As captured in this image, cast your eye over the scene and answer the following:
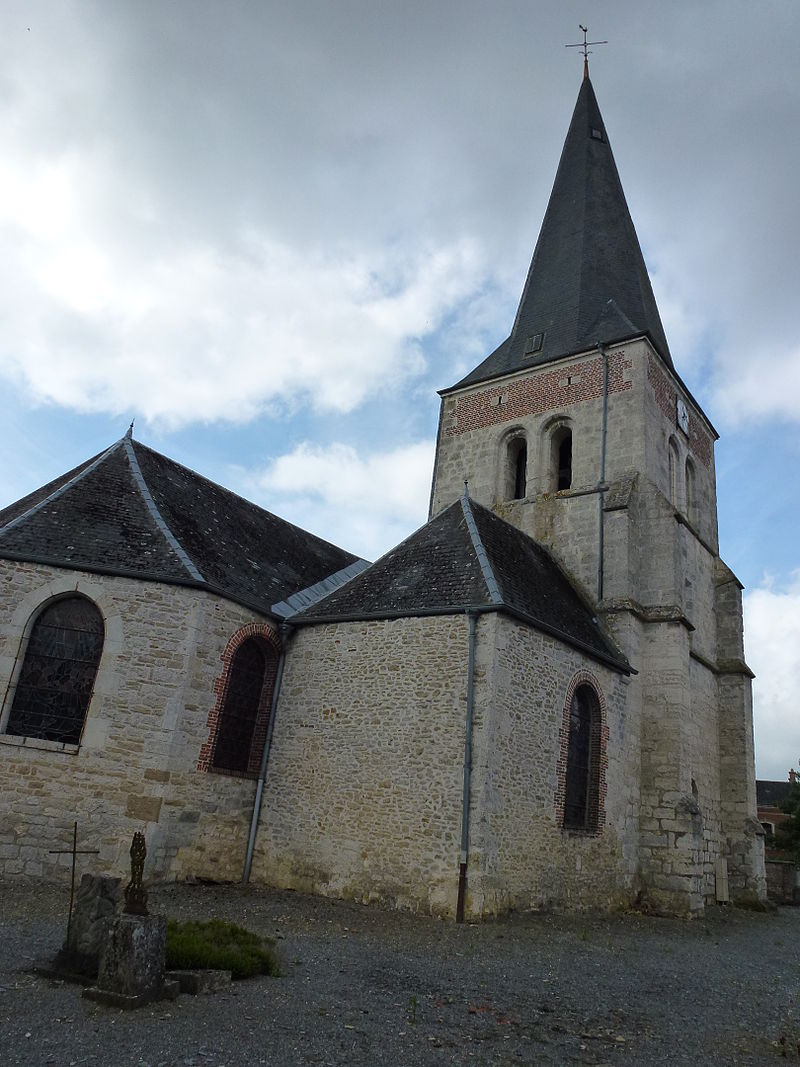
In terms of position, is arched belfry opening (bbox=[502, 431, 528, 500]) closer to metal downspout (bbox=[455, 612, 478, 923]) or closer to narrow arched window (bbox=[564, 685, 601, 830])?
narrow arched window (bbox=[564, 685, 601, 830])

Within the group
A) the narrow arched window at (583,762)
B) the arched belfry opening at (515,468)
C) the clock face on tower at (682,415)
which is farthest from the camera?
the clock face on tower at (682,415)

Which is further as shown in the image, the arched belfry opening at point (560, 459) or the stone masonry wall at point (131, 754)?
the arched belfry opening at point (560, 459)

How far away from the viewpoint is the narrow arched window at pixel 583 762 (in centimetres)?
1141

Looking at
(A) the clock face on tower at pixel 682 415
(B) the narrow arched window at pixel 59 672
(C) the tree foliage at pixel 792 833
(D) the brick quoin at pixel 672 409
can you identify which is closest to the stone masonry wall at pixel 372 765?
(B) the narrow arched window at pixel 59 672

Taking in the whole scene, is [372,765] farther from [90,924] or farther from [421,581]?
[90,924]

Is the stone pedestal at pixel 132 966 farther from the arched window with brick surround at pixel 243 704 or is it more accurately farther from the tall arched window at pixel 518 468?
the tall arched window at pixel 518 468

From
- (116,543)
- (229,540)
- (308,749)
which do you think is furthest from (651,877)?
(116,543)

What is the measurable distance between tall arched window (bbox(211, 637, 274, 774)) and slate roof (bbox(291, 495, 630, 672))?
0.90 meters

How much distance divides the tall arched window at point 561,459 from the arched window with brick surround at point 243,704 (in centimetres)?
752

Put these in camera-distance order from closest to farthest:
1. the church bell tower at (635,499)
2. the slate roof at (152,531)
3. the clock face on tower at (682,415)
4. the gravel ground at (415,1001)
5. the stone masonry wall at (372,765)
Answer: the gravel ground at (415,1001) → the stone masonry wall at (372,765) → the slate roof at (152,531) → the church bell tower at (635,499) → the clock face on tower at (682,415)

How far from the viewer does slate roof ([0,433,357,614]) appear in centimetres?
1059

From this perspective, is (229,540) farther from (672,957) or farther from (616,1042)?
(616,1042)

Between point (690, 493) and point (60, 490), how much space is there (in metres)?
13.6

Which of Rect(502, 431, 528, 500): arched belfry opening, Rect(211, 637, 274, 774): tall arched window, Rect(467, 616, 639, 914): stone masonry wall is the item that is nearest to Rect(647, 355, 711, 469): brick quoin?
Rect(502, 431, 528, 500): arched belfry opening
